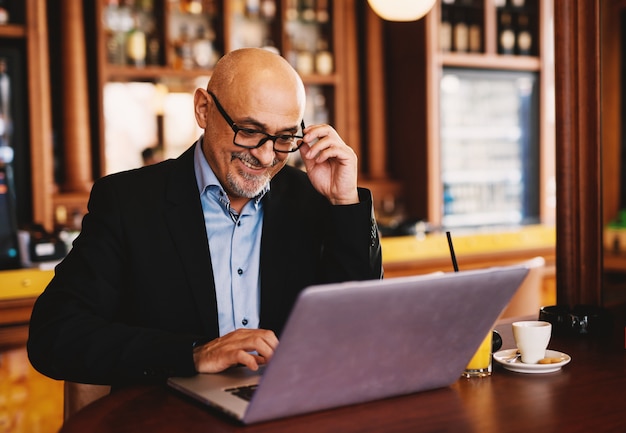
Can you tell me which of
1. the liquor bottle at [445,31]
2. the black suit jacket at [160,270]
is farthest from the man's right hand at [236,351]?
the liquor bottle at [445,31]

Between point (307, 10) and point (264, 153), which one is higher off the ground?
point (307, 10)

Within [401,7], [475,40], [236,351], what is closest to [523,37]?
[475,40]

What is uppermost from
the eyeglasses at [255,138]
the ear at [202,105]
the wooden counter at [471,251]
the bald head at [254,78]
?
the bald head at [254,78]

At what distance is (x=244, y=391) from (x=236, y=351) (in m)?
0.11

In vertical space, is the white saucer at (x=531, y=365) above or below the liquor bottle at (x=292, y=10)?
below

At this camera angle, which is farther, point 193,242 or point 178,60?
point 178,60

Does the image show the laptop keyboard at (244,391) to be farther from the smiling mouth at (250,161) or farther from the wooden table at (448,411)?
the smiling mouth at (250,161)

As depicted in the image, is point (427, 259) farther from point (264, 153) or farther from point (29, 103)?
point (264, 153)

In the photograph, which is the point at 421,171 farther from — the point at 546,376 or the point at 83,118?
the point at 546,376

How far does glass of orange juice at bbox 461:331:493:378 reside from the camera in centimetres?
135

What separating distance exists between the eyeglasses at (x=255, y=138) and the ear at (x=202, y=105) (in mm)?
88

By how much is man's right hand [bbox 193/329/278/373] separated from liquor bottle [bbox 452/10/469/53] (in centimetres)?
469

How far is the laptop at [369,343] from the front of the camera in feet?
3.30

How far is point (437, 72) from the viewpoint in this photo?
5324 mm
